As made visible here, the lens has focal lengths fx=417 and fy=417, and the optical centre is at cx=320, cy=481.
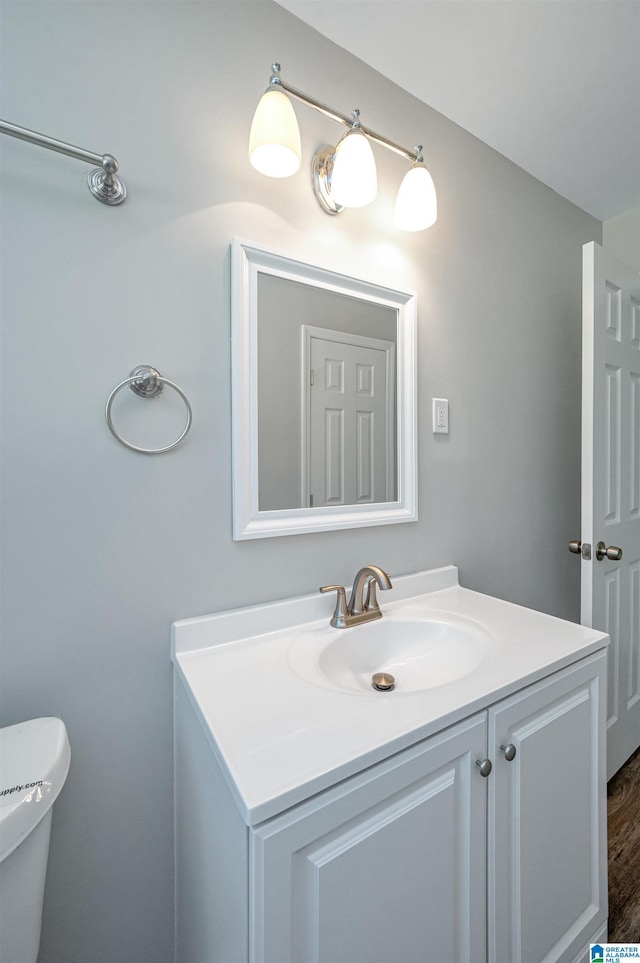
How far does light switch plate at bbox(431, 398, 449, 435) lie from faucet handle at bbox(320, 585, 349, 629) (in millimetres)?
608

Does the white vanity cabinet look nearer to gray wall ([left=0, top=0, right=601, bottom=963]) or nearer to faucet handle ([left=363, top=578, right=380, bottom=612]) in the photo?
Result: gray wall ([left=0, top=0, right=601, bottom=963])

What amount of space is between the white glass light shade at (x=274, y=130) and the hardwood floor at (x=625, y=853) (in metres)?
2.05

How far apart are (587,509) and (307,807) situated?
4.33ft

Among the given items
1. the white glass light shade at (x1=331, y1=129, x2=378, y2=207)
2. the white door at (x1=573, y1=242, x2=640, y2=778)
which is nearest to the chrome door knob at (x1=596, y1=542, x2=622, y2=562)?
the white door at (x1=573, y1=242, x2=640, y2=778)

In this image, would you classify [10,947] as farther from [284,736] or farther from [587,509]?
[587,509]

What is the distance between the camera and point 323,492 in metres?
1.10

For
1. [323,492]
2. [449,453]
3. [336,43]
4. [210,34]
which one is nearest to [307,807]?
[323,492]

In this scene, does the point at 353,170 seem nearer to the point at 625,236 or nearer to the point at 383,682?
the point at 383,682

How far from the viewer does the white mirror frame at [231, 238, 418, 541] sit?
95 cm

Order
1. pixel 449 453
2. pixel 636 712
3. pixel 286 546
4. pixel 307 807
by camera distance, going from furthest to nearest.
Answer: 1. pixel 636 712
2. pixel 449 453
3. pixel 286 546
4. pixel 307 807

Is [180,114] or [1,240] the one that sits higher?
[180,114]

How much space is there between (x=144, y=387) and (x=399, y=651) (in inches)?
34.3

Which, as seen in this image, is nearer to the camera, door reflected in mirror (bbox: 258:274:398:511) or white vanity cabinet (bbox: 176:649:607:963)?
white vanity cabinet (bbox: 176:649:607:963)

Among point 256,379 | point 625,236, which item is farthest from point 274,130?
point 625,236
